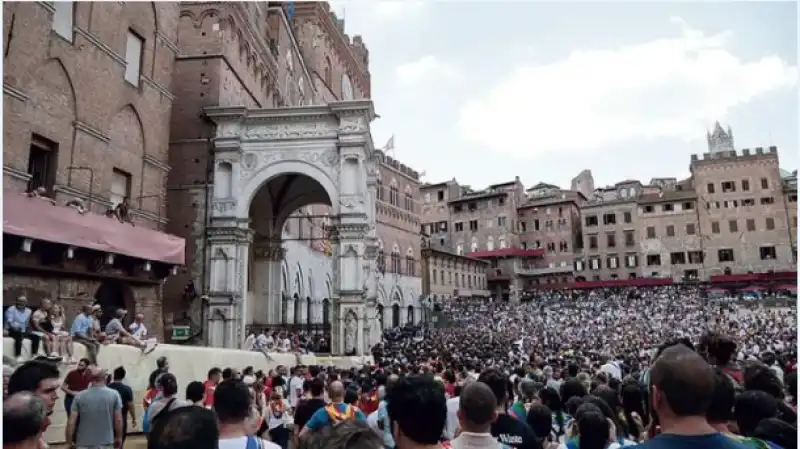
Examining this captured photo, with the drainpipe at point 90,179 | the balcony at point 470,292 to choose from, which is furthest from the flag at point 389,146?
the drainpipe at point 90,179

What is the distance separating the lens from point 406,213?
50531 mm

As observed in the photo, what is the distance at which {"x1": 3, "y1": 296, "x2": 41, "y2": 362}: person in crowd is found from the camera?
9.53 metres

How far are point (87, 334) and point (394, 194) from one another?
3776 centimetres

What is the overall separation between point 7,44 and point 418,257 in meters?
40.8

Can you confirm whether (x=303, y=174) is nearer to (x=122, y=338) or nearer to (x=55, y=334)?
(x=122, y=338)

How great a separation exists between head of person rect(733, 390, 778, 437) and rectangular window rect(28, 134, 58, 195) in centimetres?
1658

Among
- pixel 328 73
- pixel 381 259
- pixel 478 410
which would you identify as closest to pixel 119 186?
pixel 478 410

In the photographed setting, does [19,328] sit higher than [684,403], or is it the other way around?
[19,328]

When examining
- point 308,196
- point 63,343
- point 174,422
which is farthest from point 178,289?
point 174,422

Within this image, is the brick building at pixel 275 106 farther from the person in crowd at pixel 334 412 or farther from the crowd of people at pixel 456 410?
the person in crowd at pixel 334 412

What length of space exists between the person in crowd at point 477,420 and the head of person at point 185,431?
62.9 inches

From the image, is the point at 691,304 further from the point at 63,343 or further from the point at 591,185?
the point at 63,343

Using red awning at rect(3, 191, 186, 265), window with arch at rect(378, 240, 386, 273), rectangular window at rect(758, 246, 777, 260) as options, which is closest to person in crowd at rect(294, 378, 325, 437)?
red awning at rect(3, 191, 186, 265)

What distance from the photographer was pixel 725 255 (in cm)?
5728
